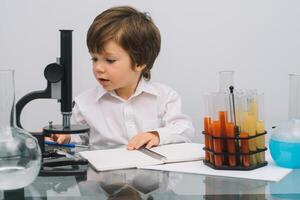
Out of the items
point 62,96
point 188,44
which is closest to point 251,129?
point 62,96

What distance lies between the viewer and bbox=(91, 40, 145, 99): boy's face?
1.59 meters

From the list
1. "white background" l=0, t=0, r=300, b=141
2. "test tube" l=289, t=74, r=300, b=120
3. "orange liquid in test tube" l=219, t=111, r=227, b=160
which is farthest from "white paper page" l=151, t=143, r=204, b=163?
"white background" l=0, t=0, r=300, b=141

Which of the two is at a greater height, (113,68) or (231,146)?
(113,68)

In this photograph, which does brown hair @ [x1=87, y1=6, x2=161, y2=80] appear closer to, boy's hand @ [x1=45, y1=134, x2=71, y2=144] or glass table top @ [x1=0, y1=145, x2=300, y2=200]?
boy's hand @ [x1=45, y1=134, x2=71, y2=144]

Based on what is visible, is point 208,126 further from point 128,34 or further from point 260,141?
point 128,34

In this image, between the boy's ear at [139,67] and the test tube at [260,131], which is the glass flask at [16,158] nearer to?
the test tube at [260,131]

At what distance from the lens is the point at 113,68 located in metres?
1.61

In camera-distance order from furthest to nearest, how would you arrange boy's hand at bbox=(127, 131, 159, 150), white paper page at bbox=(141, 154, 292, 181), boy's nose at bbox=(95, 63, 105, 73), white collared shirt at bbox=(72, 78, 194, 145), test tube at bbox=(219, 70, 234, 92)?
1. white collared shirt at bbox=(72, 78, 194, 145)
2. boy's nose at bbox=(95, 63, 105, 73)
3. boy's hand at bbox=(127, 131, 159, 150)
4. test tube at bbox=(219, 70, 234, 92)
5. white paper page at bbox=(141, 154, 292, 181)

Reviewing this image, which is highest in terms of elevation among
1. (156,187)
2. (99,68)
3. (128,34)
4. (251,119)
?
(128,34)

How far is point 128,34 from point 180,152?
0.58 metres

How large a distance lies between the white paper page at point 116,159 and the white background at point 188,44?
3.27 ft

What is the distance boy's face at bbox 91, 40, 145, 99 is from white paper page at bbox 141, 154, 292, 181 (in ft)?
1.88

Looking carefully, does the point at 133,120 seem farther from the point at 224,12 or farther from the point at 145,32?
the point at 224,12

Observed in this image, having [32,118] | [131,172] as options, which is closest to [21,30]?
[32,118]
